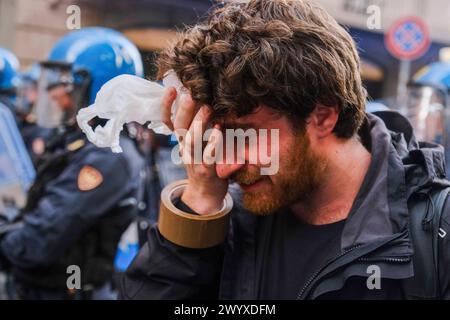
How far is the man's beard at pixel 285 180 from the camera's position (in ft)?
5.03

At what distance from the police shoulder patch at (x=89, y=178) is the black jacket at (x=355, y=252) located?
1.04 metres

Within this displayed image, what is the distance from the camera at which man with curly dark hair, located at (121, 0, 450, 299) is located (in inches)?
56.6

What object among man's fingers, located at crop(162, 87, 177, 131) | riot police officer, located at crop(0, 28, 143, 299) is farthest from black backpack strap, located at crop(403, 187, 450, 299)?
riot police officer, located at crop(0, 28, 143, 299)

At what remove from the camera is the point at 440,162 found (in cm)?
150

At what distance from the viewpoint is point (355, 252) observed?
4.61 ft

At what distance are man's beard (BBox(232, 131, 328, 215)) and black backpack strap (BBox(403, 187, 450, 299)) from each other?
28 cm

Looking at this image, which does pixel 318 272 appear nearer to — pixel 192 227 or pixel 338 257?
pixel 338 257

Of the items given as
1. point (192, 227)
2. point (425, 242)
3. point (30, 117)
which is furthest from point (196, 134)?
point (30, 117)

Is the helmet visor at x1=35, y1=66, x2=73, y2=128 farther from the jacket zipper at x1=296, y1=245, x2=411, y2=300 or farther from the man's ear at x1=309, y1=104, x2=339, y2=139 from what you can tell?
the jacket zipper at x1=296, y1=245, x2=411, y2=300

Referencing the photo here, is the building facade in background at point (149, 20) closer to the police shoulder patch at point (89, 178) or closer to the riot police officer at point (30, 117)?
the riot police officer at point (30, 117)

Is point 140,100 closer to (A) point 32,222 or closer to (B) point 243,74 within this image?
(B) point 243,74

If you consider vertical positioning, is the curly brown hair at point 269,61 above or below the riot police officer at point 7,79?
above

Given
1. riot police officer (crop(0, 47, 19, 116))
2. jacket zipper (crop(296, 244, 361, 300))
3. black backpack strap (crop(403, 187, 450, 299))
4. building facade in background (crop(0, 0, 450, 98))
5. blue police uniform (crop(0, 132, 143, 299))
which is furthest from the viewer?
building facade in background (crop(0, 0, 450, 98))

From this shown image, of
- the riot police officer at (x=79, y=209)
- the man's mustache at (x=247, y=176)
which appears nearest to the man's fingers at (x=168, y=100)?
the man's mustache at (x=247, y=176)
